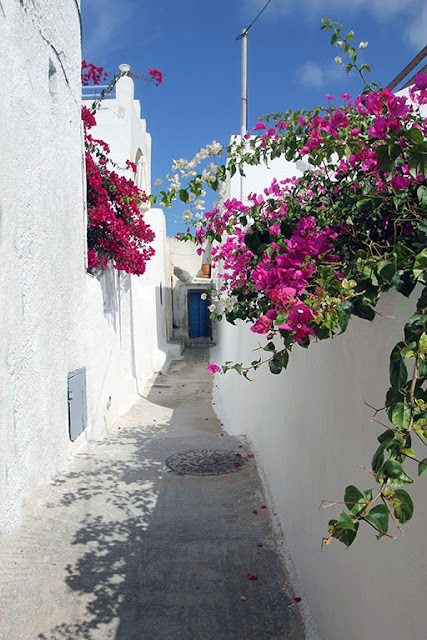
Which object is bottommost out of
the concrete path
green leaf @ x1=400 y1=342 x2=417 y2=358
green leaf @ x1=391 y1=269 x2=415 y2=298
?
the concrete path

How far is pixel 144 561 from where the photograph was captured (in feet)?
10.2

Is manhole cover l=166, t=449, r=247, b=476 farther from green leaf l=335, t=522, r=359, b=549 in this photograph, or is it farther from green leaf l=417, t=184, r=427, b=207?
green leaf l=335, t=522, r=359, b=549

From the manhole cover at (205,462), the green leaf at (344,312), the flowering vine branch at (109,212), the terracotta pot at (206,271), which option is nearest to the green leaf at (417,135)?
the green leaf at (344,312)

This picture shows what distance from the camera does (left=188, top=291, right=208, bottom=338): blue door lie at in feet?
82.1

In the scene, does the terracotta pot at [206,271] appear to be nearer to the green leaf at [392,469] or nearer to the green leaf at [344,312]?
the green leaf at [344,312]

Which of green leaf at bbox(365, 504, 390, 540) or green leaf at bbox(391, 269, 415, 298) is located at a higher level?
green leaf at bbox(391, 269, 415, 298)

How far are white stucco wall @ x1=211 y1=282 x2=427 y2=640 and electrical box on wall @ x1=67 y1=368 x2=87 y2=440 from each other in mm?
2109

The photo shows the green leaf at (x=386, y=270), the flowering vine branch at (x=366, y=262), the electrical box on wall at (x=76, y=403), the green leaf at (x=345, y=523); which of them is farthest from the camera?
the electrical box on wall at (x=76, y=403)

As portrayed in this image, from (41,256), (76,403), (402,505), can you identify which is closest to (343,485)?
(402,505)

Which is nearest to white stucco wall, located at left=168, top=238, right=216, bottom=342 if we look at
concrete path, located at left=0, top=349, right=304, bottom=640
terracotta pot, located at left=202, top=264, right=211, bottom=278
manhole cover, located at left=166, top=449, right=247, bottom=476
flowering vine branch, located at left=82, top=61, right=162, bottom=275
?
terracotta pot, located at left=202, top=264, right=211, bottom=278

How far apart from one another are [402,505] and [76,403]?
4366mm

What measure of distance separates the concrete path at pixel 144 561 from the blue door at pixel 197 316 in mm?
20356

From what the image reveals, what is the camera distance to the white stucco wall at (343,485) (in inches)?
59.5

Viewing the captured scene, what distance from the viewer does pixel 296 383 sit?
3.34m
